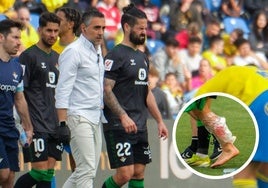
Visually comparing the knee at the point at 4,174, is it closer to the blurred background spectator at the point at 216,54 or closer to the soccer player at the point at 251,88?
the soccer player at the point at 251,88

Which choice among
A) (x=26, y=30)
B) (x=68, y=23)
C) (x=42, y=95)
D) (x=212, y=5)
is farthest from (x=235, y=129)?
(x=212, y=5)

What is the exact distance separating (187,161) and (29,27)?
8745mm

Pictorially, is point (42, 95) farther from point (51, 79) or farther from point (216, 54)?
point (216, 54)

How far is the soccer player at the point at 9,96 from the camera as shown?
9.71 metres

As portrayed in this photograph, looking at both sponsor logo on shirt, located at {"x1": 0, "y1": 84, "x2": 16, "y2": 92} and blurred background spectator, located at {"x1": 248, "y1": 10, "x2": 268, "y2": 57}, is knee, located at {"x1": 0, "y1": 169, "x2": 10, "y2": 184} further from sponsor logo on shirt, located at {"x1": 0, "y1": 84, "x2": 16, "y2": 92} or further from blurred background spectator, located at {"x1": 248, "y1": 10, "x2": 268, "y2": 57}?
blurred background spectator, located at {"x1": 248, "y1": 10, "x2": 268, "y2": 57}

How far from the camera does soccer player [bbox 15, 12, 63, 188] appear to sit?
1056cm

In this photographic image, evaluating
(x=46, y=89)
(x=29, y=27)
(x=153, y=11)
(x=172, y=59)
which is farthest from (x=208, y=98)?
(x=153, y=11)

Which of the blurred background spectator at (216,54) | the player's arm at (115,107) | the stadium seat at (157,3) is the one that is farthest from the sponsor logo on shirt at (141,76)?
the stadium seat at (157,3)

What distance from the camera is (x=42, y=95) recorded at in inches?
419

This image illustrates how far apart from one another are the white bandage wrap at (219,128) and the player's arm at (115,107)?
3557 millimetres

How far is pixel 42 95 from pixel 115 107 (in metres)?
1.12

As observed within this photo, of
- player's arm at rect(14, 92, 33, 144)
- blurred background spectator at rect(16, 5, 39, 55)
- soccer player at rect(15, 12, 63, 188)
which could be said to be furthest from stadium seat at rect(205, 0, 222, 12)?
player's arm at rect(14, 92, 33, 144)

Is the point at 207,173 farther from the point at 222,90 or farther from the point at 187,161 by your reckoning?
the point at 222,90

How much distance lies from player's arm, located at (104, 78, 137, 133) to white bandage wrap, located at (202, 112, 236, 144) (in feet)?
11.7
